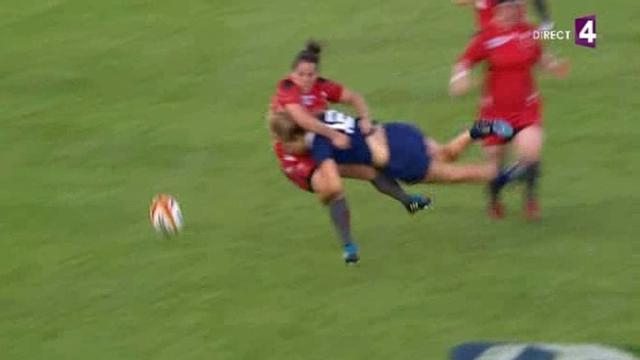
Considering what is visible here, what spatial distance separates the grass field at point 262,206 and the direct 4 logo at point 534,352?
0.12m

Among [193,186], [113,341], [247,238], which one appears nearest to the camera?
[113,341]

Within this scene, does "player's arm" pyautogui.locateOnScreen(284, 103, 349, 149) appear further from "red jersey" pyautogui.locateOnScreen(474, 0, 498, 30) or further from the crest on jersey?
"red jersey" pyautogui.locateOnScreen(474, 0, 498, 30)

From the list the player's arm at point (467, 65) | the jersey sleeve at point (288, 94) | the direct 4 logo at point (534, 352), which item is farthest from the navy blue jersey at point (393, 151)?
the direct 4 logo at point (534, 352)

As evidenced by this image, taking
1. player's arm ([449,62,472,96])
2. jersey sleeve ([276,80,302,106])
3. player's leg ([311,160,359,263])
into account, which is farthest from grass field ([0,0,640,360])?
jersey sleeve ([276,80,302,106])

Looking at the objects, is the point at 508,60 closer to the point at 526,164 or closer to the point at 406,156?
the point at 526,164

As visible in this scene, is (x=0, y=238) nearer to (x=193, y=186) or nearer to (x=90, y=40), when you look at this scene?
(x=193, y=186)

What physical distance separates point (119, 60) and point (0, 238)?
4.24 meters

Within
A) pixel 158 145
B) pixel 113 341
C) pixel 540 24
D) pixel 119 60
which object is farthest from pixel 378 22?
pixel 113 341

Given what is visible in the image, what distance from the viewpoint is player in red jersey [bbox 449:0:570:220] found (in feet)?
32.1

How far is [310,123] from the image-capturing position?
9094mm

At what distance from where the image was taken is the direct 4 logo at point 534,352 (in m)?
7.95

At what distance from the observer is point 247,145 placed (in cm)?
1178

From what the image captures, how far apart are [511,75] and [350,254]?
1.67 metres

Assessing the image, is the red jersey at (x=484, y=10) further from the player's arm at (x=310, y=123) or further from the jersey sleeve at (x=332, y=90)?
the player's arm at (x=310, y=123)
